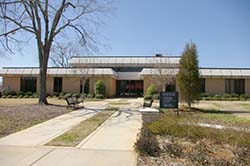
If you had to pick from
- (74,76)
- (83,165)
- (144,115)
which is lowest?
(83,165)

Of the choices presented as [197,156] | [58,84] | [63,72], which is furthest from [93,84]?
[197,156]

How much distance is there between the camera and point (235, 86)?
38.2m

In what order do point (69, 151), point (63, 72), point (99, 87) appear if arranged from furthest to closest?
point (63, 72) < point (99, 87) < point (69, 151)

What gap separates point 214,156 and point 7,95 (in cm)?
3611

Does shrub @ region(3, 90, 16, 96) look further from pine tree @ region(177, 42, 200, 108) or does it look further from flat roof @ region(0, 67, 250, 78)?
pine tree @ region(177, 42, 200, 108)

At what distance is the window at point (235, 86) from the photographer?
38031 millimetres

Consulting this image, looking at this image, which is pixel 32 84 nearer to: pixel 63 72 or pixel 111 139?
pixel 63 72

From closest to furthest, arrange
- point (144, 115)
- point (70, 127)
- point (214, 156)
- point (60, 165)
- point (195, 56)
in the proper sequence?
point (60, 165) → point (214, 156) → point (144, 115) → point (70, 127) → point (195, 56)

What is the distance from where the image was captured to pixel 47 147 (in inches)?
287

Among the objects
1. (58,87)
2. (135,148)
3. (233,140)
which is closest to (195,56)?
(233,140)

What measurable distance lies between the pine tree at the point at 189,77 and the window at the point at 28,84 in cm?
2580

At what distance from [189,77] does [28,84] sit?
27.3 meters

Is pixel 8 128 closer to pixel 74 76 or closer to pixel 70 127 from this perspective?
pixel 70 127

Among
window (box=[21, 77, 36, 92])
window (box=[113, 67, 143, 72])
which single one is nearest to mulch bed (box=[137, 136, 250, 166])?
window (box=[21, 77, 36, 92])
